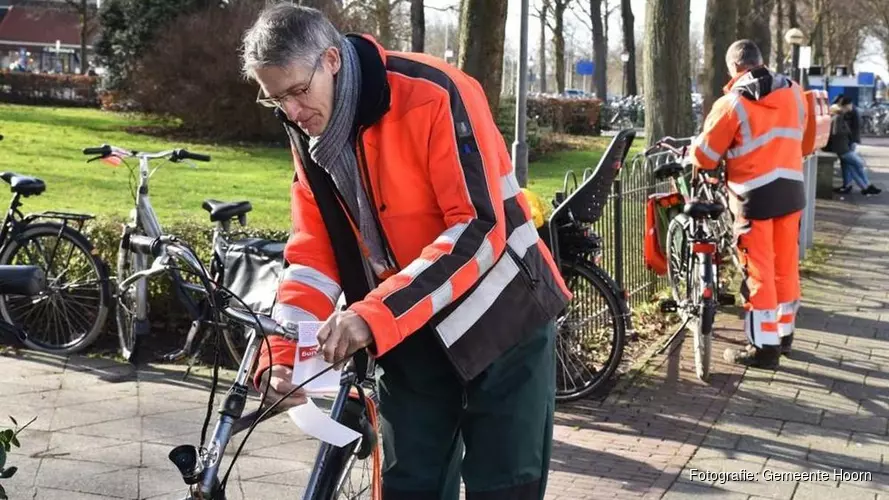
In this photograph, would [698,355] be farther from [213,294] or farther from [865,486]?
[213,294]

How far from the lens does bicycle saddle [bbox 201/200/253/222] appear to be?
6570 millimetres

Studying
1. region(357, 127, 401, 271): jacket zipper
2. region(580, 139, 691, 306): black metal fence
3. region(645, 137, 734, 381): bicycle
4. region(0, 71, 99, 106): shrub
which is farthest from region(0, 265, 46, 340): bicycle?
region(0, 71, 99, 106): shrub

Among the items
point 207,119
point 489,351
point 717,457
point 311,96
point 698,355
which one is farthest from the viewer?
point 207,119

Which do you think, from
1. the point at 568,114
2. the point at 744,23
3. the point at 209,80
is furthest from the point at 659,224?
the point at 568,114

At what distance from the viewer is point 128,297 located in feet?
22.0

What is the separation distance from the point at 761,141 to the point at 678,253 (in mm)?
1263

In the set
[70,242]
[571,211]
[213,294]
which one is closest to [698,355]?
[571,211]

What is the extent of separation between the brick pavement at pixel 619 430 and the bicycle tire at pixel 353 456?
5.42 ft

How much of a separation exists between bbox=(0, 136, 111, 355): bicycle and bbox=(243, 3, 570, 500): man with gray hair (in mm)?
4198

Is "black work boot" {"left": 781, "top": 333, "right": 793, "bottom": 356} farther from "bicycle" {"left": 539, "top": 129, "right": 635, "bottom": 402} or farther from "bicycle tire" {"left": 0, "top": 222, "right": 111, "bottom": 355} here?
→ "bicycle tire" {"left": 0, "top": 222, "right": 111, "bottom": 355}

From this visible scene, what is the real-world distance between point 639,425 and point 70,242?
3.57 metres

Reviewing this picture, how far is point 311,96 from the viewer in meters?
2.58

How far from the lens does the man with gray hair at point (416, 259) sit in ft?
8.40

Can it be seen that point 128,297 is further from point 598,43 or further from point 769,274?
point 598,43
